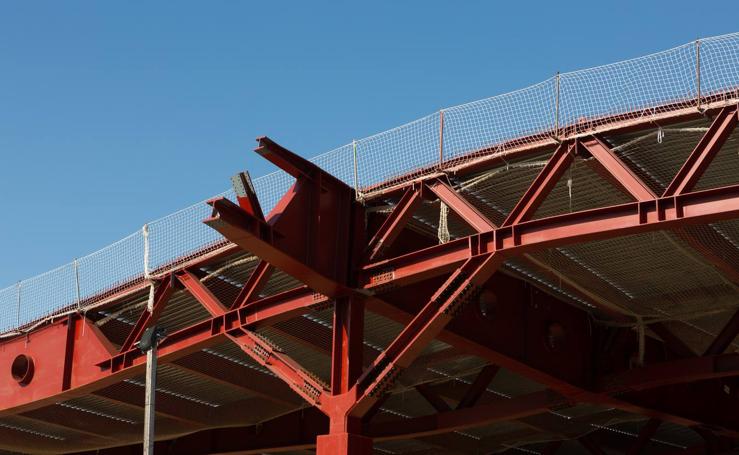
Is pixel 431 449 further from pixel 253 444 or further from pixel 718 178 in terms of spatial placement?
pixel 718 178

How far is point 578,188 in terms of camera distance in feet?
78.6

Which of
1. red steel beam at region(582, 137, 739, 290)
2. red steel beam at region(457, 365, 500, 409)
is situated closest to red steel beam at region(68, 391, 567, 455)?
red steel beam at region(457, 365, 500, 409)

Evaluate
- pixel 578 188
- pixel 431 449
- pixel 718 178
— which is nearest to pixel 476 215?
pixel 578 188

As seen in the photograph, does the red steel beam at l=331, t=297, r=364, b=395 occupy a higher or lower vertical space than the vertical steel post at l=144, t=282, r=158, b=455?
higher

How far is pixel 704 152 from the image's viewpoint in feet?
64.2

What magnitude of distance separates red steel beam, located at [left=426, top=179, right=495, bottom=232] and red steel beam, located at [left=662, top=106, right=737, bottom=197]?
12.1ft

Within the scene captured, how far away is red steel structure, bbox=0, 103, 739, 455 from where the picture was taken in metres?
21.4

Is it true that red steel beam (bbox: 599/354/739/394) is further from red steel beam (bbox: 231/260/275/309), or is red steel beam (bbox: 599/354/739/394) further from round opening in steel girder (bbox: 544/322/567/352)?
red steel beam (bbox: 231/260/275/309)

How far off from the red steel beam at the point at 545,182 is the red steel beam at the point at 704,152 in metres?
2.28

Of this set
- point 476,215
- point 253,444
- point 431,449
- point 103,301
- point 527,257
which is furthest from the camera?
point 431,449

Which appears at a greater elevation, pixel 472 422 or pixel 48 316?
pixel 48 316

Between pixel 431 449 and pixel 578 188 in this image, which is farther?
pixel 431 449

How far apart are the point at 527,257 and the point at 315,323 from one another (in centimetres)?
667

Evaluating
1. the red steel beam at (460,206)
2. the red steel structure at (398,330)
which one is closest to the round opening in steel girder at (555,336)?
the red steel structure at (398,330)
